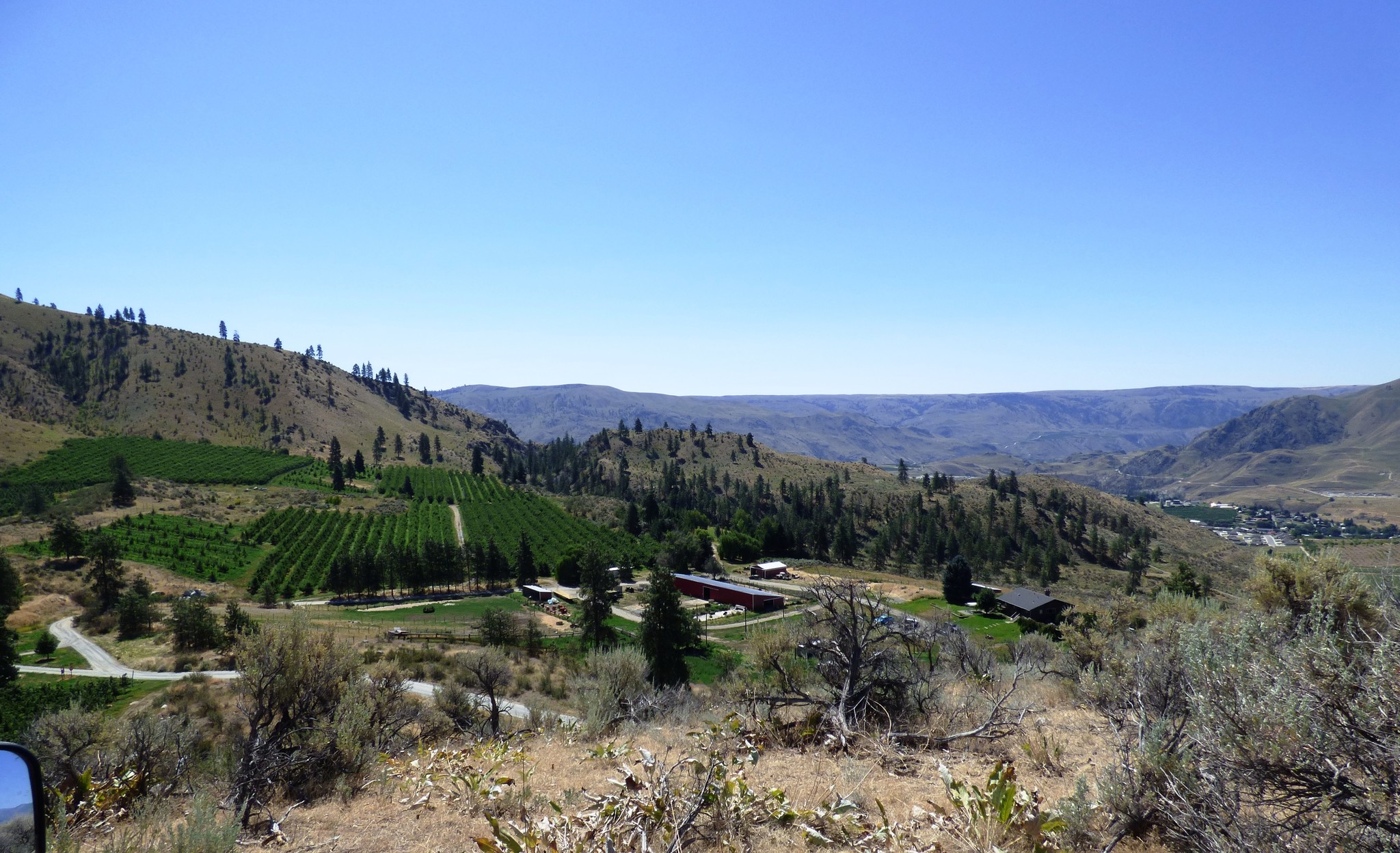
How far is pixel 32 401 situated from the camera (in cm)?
15038

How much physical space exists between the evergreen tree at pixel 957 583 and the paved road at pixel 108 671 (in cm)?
5653

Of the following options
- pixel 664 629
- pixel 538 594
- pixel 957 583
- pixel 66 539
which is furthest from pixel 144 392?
pixel 957 583

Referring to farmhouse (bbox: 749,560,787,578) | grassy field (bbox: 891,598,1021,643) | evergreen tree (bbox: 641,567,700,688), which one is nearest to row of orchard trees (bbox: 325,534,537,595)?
farmhouse (bbox: 749,560,787,578)

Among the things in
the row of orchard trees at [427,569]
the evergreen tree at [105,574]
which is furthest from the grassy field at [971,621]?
the evergreen tree at [105,574]

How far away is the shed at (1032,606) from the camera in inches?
2352

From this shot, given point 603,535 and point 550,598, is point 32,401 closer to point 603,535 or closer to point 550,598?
point 603,535

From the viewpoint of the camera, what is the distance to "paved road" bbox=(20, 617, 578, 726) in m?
28.0

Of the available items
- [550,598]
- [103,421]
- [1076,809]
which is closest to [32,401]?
[103,421]

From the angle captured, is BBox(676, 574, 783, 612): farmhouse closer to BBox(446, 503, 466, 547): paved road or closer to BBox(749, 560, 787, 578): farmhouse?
BBox(749, 560, 787, 578): farmhouse

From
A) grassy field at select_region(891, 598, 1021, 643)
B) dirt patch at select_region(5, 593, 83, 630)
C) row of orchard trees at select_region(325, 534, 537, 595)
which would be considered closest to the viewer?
dirt patch at select_region(5, 593, 83, 630)

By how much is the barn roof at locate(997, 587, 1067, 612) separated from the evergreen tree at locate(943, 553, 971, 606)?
402 cm

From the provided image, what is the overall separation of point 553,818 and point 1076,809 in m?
6.02

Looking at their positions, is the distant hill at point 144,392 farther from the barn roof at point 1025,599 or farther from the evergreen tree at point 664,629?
the barn roof at point 1025,599

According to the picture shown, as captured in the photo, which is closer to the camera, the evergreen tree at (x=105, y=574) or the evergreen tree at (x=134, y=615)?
the evergreen tree at (x=134, y=615)
